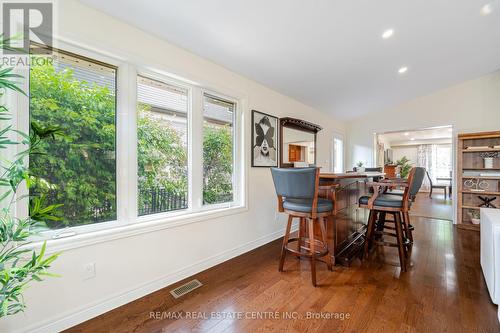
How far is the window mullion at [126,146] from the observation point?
184 centimetres

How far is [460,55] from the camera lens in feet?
10.8

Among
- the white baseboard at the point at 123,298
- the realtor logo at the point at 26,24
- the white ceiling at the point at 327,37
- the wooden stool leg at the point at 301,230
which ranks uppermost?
the white ceiling at the point at 327,37

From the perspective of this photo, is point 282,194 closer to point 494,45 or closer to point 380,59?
point 380,59

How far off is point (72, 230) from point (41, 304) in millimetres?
472

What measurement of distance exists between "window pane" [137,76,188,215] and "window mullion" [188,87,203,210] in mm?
64

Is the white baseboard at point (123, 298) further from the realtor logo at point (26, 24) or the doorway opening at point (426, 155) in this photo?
the doorway opening at point (426, 155)

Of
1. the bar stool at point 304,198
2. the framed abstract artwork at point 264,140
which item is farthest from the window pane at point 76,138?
the framed abstract artwork at point 264,140

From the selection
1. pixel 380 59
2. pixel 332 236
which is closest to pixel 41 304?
pixel 332 236

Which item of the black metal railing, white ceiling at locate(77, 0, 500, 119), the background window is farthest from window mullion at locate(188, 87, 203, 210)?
the background window

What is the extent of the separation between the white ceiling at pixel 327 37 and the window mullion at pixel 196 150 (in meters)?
0.51

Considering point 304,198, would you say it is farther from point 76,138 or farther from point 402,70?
point 402,70

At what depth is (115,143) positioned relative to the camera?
1844 millimetres

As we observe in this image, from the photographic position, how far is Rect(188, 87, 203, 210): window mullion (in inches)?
93.0

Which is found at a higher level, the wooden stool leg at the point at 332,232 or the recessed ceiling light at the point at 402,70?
the recessed ceiling light at the point at 402,70
